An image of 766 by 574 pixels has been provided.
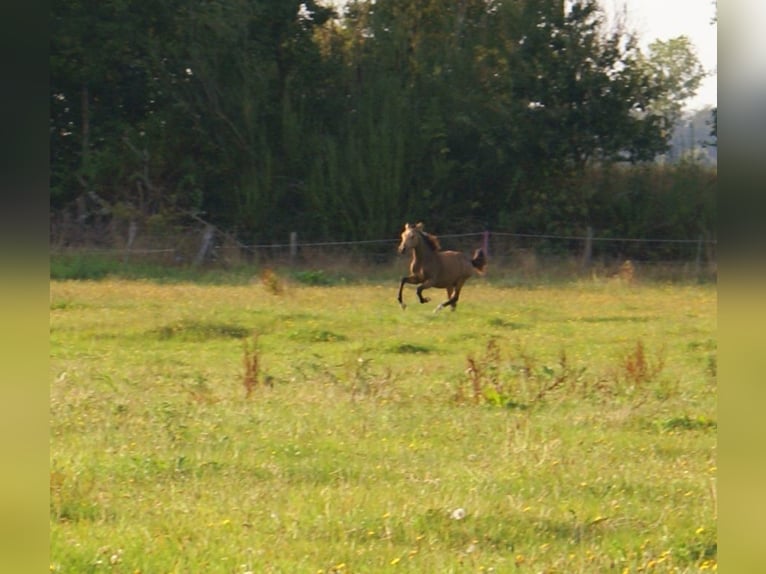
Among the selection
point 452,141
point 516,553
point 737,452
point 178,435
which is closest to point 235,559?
point 516,553

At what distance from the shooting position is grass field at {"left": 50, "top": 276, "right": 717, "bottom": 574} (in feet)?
16.3

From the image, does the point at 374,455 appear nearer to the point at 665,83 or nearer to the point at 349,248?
the point at 349,248

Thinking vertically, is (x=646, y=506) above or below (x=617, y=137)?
below

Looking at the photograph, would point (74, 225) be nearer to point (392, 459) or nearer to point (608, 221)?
point (608, 221)

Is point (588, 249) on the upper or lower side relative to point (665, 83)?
lower

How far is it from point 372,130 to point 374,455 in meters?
24.3

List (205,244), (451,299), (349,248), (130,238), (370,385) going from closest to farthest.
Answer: (370,385), (451,299), (130,238), (205,244), (349,248)

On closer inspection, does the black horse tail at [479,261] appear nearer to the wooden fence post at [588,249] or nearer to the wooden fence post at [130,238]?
the wooden fence post at [588,249]

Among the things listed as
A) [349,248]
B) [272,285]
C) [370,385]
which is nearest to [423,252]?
[272,285]

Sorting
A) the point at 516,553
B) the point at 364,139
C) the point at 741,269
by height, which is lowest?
the point at 516,553

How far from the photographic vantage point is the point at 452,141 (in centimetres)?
3148

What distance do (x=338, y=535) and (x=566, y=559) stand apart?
1.04 m

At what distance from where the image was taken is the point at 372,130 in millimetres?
30562

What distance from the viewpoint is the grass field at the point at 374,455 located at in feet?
16.3
